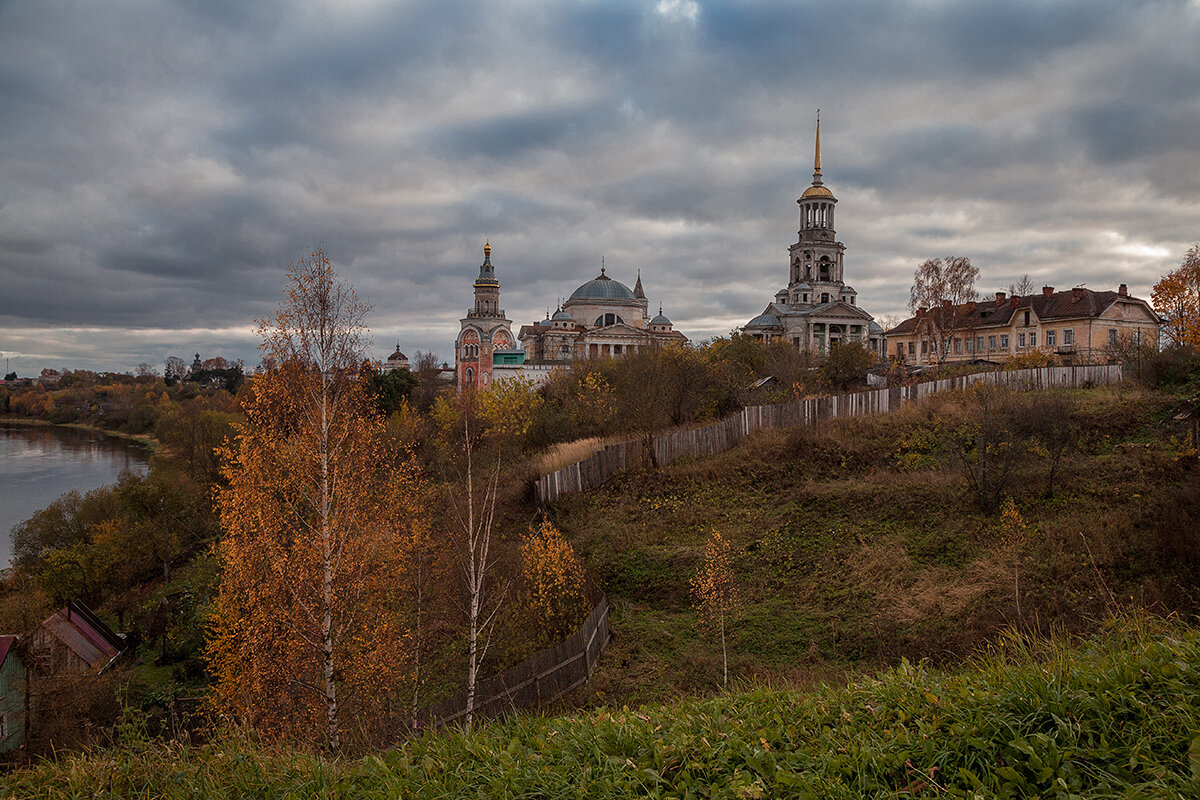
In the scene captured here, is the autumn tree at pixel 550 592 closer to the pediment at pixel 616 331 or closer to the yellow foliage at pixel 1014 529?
the yellow foliage at pixel 1014 529

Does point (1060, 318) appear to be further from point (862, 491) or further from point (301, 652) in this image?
point (301, 652)

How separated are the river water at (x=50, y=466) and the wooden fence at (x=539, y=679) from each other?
1440 inches

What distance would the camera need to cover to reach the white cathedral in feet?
224

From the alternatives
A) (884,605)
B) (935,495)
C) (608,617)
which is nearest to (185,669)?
(608,617)

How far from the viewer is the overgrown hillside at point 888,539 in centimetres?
1071

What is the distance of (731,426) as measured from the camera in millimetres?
23406

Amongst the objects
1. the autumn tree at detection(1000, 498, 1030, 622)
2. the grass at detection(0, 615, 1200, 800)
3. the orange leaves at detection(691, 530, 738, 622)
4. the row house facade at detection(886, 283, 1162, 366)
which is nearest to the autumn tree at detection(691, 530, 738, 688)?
the orange leaves at detection(691, 530, 738, 622)

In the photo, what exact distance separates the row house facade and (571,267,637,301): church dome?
118 feet

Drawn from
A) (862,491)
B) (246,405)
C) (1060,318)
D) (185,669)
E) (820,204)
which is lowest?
(185,669)

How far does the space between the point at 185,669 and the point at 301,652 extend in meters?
14.5

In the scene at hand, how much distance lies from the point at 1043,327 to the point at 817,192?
36591 millimetres

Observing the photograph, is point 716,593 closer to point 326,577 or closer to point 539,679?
point 539,679

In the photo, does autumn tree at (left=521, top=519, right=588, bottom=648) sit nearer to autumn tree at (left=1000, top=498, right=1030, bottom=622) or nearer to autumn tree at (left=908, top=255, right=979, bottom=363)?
autumn tree at (left=1000, top=498, right=1030, bottom=622)

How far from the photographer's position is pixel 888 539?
48.1 ft
